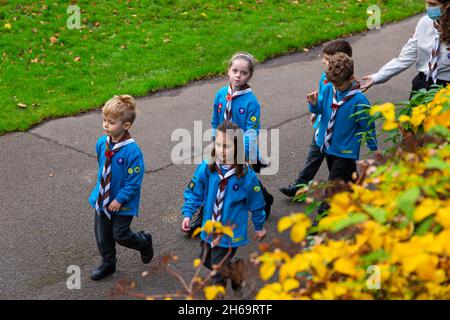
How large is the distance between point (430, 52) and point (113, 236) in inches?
123

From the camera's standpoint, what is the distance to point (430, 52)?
5.64 metres

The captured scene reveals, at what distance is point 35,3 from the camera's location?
11141 mm

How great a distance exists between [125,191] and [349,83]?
2.04 meters

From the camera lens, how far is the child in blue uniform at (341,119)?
5.21m

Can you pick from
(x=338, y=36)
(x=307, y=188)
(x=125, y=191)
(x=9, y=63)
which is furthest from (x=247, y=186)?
(x=338, y=36)

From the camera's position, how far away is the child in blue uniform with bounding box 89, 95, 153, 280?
4.68 m

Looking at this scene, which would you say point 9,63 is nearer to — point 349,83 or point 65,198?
point 65,198

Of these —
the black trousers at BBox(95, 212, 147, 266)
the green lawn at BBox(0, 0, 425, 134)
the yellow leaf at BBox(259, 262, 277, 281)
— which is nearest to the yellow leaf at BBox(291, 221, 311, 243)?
the yellow leaf at BBox(259, 262, 277, 281)

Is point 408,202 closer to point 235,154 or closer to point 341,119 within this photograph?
point 235,154

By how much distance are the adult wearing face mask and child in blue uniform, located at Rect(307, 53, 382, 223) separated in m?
0.26

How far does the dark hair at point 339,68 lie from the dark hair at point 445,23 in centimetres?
83
